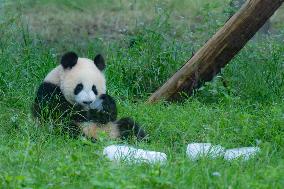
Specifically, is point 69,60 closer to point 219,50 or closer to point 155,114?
point 155,114

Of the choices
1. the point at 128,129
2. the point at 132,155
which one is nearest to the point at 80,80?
the point at 128,129

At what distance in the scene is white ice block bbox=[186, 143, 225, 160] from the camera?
18.0ft

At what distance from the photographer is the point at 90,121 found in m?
6.51

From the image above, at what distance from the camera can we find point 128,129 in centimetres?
654

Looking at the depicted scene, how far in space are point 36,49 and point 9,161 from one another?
13.0ft

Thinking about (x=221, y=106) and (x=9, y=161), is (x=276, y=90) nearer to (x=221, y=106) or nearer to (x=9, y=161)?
(x=221, y=106)

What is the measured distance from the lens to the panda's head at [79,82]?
6479 millimetres

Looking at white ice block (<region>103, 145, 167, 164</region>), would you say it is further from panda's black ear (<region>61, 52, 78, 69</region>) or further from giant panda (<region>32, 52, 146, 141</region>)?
panda's black ear (<region>61, 52, 78, 69</region>)

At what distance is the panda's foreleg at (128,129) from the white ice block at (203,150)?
0.71 meters

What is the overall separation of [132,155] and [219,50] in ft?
9.09

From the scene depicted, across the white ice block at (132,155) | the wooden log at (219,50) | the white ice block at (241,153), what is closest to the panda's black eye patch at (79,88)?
the white ice block at (132,155)

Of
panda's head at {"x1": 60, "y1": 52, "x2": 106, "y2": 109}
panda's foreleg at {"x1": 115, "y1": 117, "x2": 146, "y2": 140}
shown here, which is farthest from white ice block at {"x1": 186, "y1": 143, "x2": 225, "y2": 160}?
panda's head at {"x1": 60, "y1": 52, "x2": 106, "y2": 109}

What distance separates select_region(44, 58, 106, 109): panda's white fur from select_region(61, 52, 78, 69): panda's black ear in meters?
0.04

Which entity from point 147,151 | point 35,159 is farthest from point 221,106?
point 35,159
